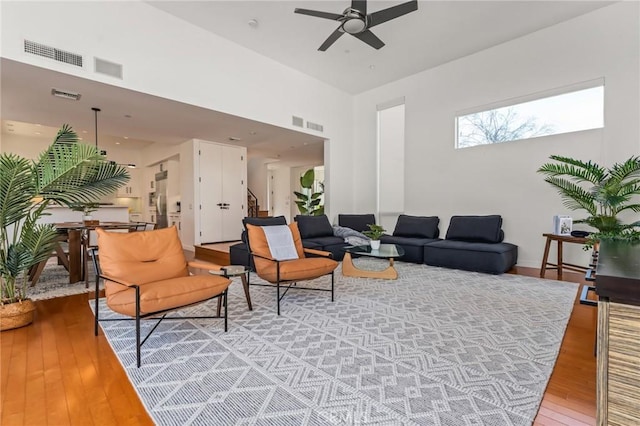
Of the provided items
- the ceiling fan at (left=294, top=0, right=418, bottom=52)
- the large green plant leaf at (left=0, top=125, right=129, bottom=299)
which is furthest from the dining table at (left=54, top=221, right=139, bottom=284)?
the ceiling fan at (left=294, top=0, right=418, bottom=52)

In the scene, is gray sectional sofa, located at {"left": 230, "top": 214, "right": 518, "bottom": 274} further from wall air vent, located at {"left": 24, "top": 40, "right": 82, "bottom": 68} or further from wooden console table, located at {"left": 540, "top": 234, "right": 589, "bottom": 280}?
wall air vent, located at {"left": 24, "top": 40, "right": 82, "bottom": 68}

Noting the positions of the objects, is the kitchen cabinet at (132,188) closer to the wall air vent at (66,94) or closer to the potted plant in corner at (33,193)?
the wall air vent at (66,94)

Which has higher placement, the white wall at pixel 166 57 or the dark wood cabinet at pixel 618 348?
the white wall at pixel 166 57

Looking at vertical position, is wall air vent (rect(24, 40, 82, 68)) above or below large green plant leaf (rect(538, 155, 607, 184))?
above

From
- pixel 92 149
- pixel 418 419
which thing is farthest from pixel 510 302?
pixel 92 149

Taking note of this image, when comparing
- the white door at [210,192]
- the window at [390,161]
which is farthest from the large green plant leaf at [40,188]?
the window at [390,161]

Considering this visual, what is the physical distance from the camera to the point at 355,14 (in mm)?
3355

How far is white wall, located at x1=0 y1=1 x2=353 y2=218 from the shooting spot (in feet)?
10.9

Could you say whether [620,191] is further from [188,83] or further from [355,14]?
[188,83]

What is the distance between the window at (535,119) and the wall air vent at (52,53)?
20.2 ft

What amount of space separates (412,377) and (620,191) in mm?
3717

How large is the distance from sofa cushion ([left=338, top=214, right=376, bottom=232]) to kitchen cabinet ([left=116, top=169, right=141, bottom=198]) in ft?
27.4

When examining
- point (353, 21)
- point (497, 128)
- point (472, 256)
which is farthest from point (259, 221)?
point (497, 128)

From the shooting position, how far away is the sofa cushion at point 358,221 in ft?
22.1
